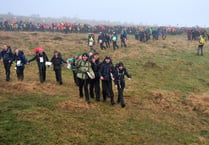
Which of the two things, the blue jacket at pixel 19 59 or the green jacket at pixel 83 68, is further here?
the blue jacket at pixel 19 59

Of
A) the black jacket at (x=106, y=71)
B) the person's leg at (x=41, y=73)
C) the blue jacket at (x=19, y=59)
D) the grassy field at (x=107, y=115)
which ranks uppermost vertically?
the blue jacket at (x=19, y=59)

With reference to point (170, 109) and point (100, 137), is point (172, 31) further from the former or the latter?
point (100, 137)

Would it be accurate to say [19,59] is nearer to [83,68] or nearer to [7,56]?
[7,56]

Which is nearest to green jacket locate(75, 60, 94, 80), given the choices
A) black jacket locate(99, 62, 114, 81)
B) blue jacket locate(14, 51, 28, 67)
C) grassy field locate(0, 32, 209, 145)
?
black jacket locate(99, 62, 114, 81)

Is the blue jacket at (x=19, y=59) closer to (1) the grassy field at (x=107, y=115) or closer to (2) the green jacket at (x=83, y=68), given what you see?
(1) the grassy field at (x=107, y=115)

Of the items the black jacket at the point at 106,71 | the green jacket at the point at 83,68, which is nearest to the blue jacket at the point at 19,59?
the green jacket at the point at 83,68

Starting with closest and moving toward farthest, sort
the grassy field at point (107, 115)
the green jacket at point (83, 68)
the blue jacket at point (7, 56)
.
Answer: the grassy field at point (107, 115) → the green jacket at point (83, 68) → the blue jacket at point (7, 56)

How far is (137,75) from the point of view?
14.9 metres

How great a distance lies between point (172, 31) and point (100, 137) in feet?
142

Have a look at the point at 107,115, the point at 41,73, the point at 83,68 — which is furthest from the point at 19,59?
the point at 107,115

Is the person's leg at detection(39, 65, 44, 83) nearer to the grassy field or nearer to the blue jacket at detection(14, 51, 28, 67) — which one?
the grassy field

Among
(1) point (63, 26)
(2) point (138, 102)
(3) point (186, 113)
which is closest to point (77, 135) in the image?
(2) point (138, 102)

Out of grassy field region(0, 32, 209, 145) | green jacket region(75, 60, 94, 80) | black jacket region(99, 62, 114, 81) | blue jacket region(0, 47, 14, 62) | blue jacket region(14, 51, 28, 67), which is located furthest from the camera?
blue jacket region(0, 47, 14, 62)

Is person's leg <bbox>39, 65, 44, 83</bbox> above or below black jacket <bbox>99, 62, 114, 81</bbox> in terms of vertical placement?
below
